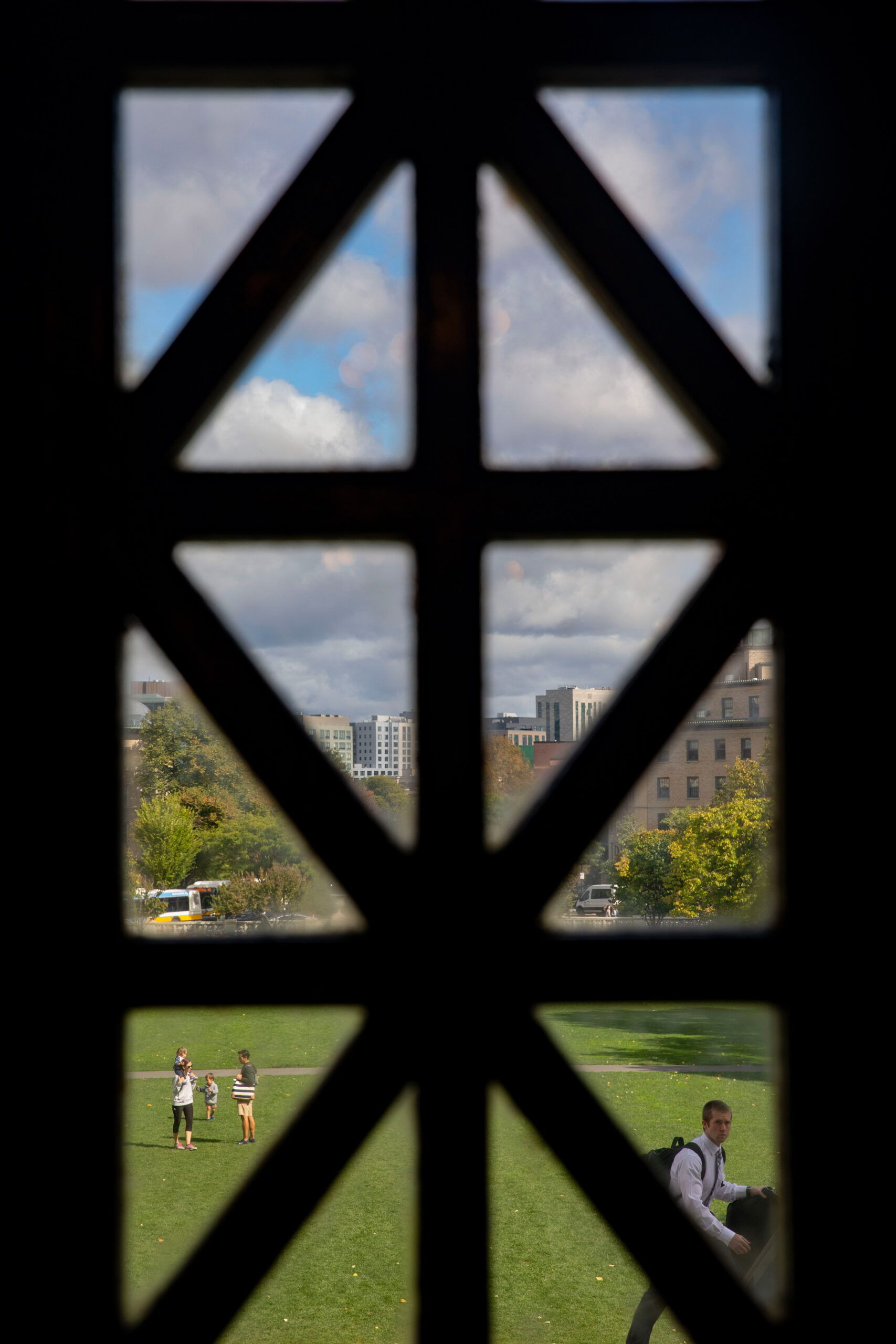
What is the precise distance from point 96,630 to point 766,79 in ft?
4.37

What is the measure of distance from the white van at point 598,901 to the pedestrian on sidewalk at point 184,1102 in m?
17.9

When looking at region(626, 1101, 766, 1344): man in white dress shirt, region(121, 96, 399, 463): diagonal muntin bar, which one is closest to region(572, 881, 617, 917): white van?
region(626, 1101, 766, 1344): man in white dress shirt

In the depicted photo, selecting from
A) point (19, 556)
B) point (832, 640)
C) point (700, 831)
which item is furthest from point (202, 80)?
point (700, 831)

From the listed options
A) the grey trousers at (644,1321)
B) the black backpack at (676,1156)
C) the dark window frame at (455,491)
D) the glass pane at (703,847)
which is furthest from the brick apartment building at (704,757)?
the dark window frame at (455,491)

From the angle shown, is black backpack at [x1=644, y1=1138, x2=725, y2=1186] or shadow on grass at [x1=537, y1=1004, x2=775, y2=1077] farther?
shadow on grass at [x1=537, y1=1004, x2=775, y2=1077]

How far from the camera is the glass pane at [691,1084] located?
7141 mm

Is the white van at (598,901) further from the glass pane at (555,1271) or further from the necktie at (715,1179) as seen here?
the necktie at (715,1179)

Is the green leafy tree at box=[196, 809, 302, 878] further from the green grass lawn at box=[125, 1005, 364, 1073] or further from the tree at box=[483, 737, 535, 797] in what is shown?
the tree at box=[483, 737, 535, 797]

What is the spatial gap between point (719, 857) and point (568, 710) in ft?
88.8

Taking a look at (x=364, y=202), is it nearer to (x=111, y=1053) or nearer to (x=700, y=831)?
(x=111, y=1053)

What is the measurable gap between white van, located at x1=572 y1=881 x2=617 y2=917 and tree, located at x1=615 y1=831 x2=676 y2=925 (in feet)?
2.29

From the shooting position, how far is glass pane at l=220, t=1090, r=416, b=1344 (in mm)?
11938

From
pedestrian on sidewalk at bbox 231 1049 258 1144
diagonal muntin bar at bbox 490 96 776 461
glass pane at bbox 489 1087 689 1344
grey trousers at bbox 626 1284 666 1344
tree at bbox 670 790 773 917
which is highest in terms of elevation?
diagonal muntin bar at bbox 490 96 776 461

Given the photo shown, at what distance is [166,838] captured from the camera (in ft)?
90.1
